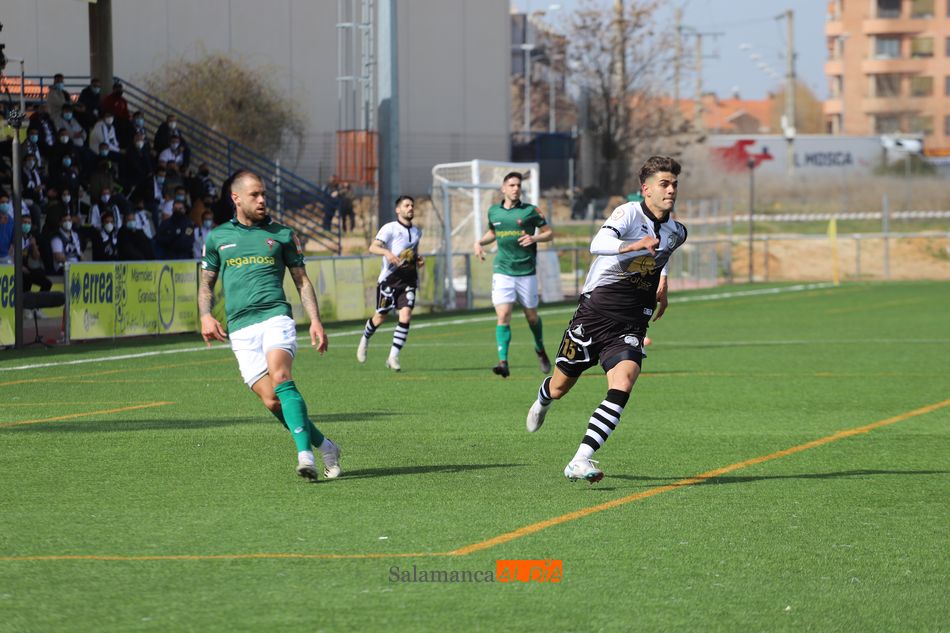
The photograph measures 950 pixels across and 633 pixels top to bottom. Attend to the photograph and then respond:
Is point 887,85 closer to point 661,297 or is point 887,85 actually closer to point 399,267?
point 399,267

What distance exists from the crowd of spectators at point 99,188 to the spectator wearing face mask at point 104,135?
0.02m

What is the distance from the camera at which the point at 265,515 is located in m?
8.41

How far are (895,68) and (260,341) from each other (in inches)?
3972

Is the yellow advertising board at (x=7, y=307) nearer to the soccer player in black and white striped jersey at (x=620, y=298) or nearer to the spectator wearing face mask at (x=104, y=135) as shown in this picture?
the spectator wearing face mask at (x=104, y=135)

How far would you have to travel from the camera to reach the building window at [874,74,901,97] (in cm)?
10338

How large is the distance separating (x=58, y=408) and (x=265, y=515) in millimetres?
6449

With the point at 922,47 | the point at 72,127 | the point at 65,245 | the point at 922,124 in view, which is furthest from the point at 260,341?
the point at 922,47

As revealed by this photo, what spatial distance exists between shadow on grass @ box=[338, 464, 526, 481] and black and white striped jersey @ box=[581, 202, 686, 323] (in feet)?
4.79

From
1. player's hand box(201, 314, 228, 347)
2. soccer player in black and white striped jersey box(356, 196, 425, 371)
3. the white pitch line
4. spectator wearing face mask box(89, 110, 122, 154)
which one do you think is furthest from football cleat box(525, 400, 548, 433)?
spectator wearing face mask box(89, 110, 122, 154)

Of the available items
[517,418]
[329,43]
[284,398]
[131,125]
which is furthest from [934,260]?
[284,398]

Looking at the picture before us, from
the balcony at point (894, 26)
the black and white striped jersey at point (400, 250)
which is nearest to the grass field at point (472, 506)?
the black and white striped jersey at point (400, 250)

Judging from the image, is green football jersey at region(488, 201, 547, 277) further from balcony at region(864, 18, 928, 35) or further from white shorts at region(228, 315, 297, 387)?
balcony at region(864, 18, 928, 35)

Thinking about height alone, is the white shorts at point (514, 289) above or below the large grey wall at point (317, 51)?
below

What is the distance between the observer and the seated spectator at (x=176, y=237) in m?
28.0
